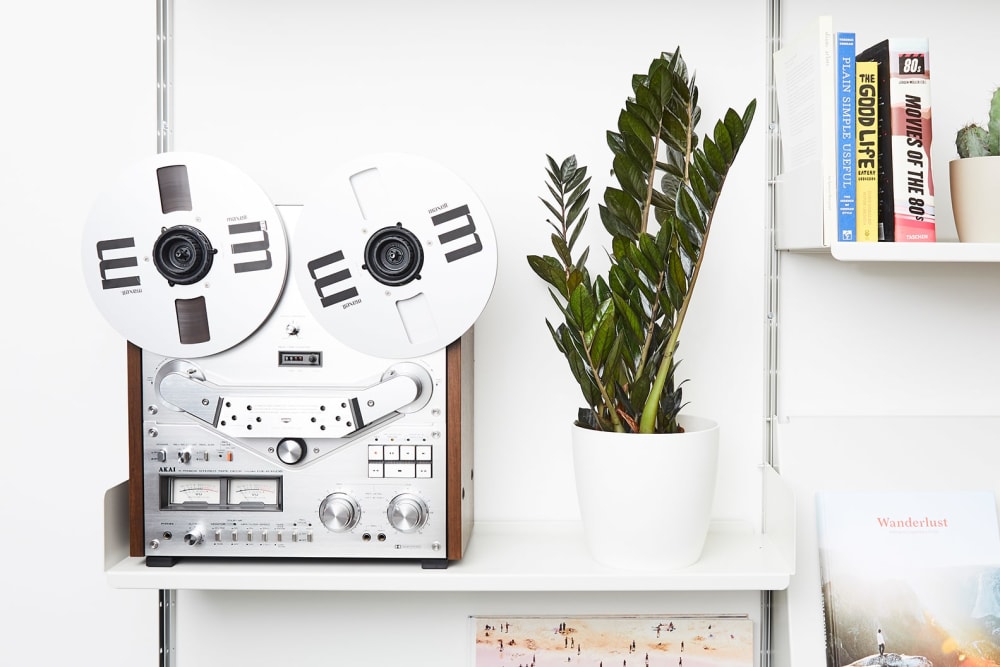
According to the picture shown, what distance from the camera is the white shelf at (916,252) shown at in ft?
3.06

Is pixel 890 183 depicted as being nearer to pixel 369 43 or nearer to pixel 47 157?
pixel 369 43

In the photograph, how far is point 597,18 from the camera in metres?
1.14

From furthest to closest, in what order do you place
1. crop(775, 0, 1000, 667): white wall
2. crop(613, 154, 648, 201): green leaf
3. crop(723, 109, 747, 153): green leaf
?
crop(775, 0, 1000, 667): white wall
crop(613, 154, 648, 201): green leaf
crop(723, 109, 747, 153): green leaf

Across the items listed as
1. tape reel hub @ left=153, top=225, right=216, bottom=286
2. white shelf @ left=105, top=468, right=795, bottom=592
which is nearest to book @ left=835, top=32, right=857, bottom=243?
white shelf @ left=105, top=468, right=795, bottom=592

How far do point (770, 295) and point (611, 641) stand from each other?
527mm

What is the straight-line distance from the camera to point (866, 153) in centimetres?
96

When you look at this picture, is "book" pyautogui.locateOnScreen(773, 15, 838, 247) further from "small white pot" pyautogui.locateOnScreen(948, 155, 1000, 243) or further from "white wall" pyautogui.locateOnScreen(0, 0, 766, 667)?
"small white pot" pyautogui.locateOnScreen(948, 155, 1000, 243)

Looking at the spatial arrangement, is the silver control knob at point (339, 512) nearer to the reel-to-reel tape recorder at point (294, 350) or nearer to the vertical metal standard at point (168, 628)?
the reel-to-reel tape recorder at point (294, 350)

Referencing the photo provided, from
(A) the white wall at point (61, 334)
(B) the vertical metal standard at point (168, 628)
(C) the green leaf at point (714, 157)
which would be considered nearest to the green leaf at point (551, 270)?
(C) the green leaf at point (714, 157)

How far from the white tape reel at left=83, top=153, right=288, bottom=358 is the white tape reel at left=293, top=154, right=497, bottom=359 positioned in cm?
5

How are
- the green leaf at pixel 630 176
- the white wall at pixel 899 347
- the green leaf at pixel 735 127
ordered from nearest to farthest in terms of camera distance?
the green leaf at pixel 735 127
the green leaf at pixel 630 176
the white wall at pixel 899 347

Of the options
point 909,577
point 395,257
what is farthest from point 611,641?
point 395,257

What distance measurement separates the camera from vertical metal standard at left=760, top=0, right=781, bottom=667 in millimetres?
1129

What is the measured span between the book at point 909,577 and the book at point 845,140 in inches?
14.8
